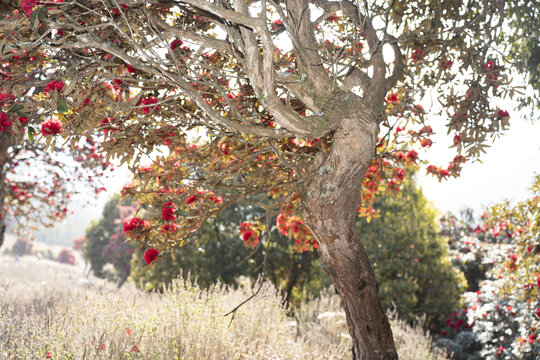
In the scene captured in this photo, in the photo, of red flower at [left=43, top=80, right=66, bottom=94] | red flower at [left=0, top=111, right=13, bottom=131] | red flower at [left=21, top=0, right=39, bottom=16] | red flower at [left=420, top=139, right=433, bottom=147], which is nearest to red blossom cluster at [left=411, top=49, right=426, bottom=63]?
red flower at [left=420, top=139, right=433, bottom=147]

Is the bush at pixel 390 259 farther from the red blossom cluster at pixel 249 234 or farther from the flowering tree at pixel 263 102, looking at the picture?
the flowering tree at pixel 263 102

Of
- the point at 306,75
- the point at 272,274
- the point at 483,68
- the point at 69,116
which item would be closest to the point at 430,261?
the point at 272,274

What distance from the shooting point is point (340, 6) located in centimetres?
328

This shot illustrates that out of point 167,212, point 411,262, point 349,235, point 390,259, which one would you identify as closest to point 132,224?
point 167,212

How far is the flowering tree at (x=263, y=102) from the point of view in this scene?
240 centimetres

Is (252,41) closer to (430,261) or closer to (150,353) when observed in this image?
(150,353)

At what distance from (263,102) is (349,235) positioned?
1.28 metres

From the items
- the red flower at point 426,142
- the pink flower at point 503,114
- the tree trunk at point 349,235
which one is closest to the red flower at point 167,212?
the tree trunk at point 349,235

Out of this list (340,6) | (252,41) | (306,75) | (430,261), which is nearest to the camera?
(252,41)

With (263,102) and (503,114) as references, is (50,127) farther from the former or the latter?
(503,114)

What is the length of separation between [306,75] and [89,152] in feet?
22.9

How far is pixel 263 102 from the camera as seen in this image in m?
2.39

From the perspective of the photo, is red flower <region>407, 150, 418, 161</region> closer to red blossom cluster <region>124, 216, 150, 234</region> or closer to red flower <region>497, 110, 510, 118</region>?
red flower <region>497, 110, 510, 118</region>

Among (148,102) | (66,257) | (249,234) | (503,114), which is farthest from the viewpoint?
(66,257)
